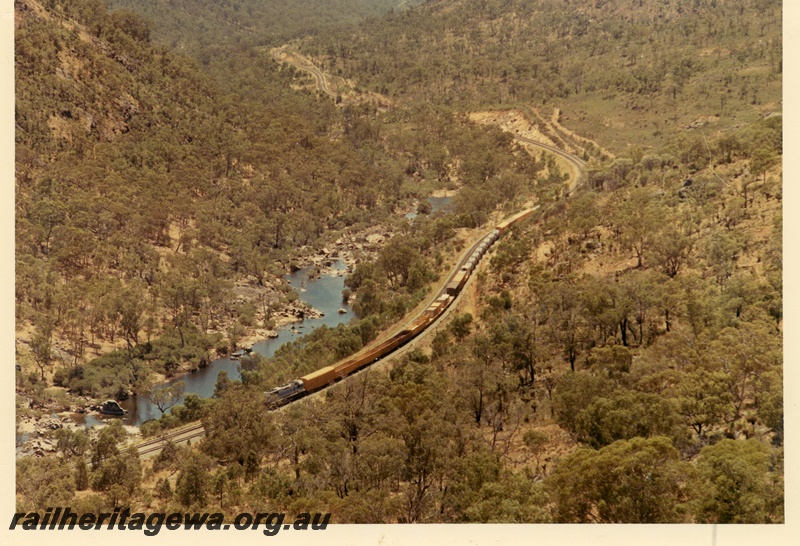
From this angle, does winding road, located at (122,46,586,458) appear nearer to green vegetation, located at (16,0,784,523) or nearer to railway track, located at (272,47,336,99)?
green vegetation, located at (16,0,784,523)

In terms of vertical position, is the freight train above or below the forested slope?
below

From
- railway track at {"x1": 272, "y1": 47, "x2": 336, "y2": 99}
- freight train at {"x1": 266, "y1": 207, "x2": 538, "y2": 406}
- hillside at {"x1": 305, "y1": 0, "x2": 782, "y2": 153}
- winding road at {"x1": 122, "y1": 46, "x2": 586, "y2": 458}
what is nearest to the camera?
winding road at {"x1": 122, "y1": 46, "x2": 586, "y2": 458}

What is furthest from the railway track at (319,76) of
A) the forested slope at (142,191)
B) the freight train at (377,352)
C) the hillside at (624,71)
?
the freight train at (377,352)

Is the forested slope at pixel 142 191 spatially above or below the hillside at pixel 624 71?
below

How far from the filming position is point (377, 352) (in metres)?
57.0

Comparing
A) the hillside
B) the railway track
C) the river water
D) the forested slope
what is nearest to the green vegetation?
the forested slope

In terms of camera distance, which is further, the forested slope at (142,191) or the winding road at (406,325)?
the forested slope at (142,191)

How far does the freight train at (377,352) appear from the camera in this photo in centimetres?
5116

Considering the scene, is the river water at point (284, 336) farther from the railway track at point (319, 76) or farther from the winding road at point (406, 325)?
the railway track at point (319, 76)

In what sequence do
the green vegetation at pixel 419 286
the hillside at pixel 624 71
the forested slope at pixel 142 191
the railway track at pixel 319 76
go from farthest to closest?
the railway track at pixel 319 76 < the hillside at pixel 624 71 < the forested slope at pixel 142 191 < the green vegetation at pixel 419 286

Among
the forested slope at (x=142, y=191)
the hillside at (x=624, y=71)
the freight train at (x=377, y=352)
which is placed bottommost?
the freight train at (x=377, y=352)

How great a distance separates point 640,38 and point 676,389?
150157 millimetres

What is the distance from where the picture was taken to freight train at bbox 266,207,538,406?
168 feet

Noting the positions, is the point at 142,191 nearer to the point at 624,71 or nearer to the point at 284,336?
the point at 284,336
